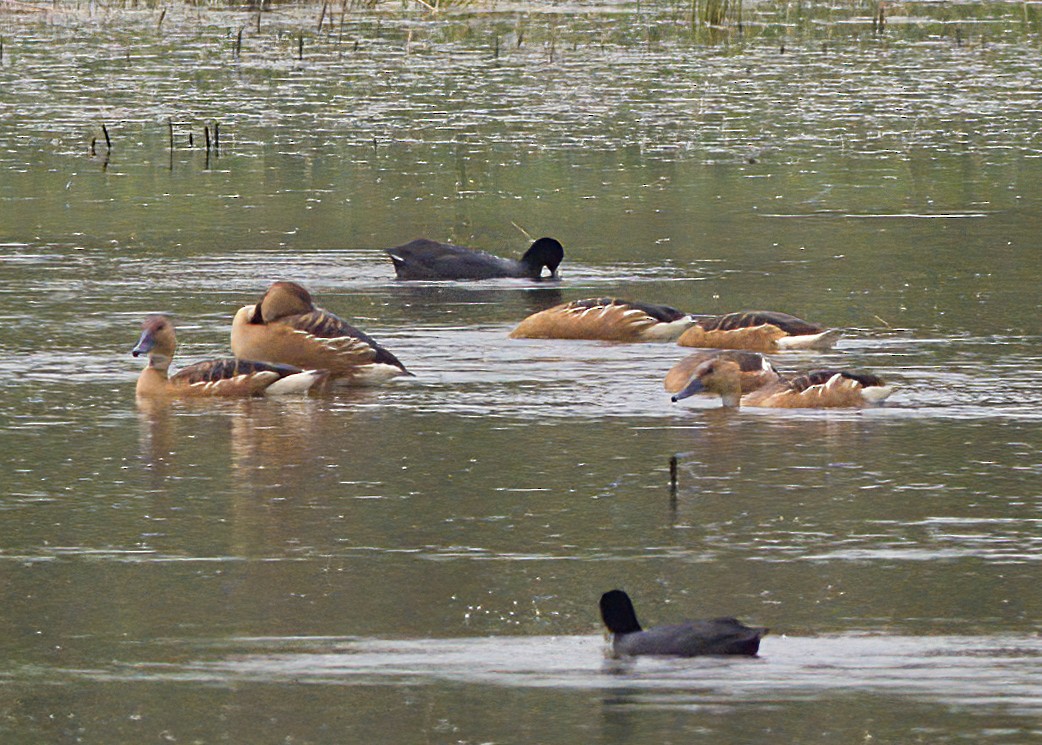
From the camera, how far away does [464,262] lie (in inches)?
627

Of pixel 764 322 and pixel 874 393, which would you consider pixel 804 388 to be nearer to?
pixel 874 393

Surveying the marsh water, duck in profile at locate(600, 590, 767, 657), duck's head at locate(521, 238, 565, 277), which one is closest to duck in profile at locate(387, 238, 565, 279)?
duck's head at locate(521, 238, 565, 277)

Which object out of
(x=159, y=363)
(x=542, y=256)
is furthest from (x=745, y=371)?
(x=542, y=256)

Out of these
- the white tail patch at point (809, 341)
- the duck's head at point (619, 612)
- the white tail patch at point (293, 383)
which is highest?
the duck's head at point (619, 612)

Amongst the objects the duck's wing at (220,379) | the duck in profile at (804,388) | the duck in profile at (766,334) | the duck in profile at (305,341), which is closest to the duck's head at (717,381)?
the duck in profile at (804,388)

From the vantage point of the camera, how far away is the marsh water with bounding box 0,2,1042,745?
675 cm

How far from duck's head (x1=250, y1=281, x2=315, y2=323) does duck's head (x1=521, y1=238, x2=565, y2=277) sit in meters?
3.91

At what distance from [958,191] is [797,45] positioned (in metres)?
13.6

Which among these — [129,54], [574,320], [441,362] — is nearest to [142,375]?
[441,362]

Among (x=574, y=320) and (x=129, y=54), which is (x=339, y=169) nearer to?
(x=574, y=320)

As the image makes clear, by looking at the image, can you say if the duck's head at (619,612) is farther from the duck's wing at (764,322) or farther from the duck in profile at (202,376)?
the duck's wing at (764,322)

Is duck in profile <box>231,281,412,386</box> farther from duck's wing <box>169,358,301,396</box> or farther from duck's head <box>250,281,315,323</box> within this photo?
duck's wing <box>169,358,301,396</box>

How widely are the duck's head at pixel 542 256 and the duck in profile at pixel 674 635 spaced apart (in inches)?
347

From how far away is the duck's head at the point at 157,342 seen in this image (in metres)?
11.4
